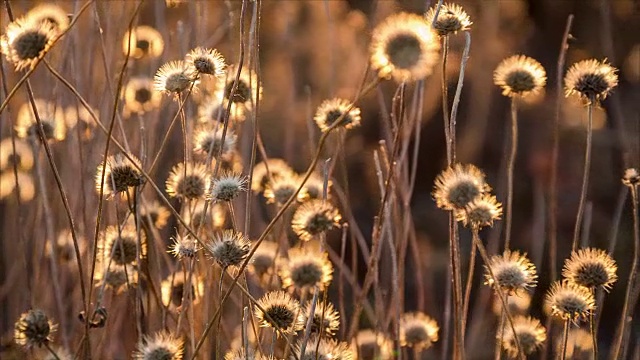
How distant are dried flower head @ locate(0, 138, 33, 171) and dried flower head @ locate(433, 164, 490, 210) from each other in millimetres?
1054

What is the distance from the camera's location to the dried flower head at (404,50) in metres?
0.74

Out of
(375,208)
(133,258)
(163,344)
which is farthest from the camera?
(375,208)

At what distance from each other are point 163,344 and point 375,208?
184 cm

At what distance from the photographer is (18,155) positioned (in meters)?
1.69

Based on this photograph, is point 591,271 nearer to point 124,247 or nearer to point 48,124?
point 124,247

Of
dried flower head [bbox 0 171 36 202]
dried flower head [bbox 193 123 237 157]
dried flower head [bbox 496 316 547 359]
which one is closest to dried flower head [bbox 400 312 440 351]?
dried flower head [bbox 496 316 547 359]

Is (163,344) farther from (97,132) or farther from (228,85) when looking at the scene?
(97,132)

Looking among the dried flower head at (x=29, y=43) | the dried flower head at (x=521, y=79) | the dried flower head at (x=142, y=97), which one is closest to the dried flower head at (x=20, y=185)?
the dried flower head at (x=142, y=97)

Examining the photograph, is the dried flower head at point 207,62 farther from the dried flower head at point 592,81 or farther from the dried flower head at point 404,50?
the dried flower head at point 592,81

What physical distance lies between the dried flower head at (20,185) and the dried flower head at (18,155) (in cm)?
2

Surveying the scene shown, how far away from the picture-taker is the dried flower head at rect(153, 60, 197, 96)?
981mm

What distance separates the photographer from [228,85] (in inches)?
47.0

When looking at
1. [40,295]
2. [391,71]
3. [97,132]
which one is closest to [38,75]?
[97,132]

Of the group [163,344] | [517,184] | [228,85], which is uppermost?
[517,184]
